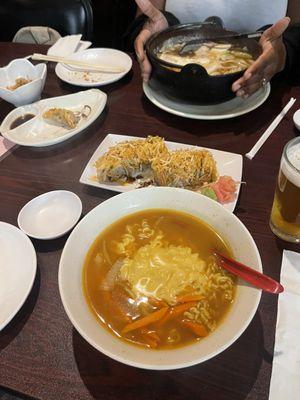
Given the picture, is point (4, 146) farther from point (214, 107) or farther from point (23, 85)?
point (214, 107)

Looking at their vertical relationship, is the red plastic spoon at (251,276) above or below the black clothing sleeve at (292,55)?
below

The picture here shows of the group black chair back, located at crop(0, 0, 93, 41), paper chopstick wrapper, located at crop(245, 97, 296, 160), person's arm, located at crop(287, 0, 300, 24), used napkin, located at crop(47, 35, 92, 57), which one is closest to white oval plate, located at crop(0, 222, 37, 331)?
paper chopstick wrapper, located at crop(245, 97, 296, 160)

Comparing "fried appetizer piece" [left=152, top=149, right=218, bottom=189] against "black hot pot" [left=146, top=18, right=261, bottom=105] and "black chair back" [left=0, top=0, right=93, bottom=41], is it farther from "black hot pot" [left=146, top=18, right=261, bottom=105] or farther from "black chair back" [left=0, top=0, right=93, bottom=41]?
"black chair back" [left=0, top=0, right=93, bottom=41]

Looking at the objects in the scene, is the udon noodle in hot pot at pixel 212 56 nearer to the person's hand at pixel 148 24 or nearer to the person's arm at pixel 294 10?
the person's hand at pixel 148 24

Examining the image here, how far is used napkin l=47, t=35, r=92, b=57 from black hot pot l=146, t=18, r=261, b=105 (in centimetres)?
67

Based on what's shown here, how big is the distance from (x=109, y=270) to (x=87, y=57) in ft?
5.61

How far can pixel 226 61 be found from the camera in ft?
5.98

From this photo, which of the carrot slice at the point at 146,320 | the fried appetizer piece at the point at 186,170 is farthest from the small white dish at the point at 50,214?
the carrot slice at the point at 146,320

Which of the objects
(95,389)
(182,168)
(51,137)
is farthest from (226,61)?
(95,389)

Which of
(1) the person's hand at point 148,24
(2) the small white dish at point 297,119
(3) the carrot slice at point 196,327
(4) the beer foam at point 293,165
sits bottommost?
(3) the carrot slice at point 196,327

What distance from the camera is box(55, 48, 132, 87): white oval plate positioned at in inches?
78.1

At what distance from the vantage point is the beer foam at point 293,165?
0.98 m

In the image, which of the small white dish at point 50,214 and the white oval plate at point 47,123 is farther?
the white oval plate at point 47,123

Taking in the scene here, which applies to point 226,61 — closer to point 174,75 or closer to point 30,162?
point 174,75
